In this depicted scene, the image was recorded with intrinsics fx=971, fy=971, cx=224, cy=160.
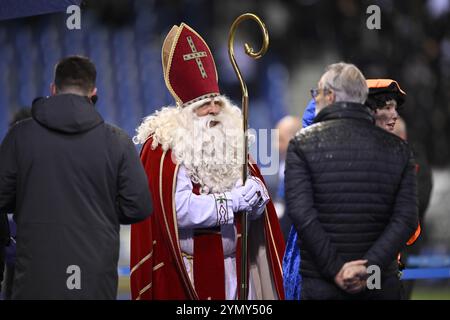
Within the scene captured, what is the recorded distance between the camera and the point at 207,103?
5.45 meters

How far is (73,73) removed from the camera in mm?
4523

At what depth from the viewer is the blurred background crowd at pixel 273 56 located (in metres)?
8.12

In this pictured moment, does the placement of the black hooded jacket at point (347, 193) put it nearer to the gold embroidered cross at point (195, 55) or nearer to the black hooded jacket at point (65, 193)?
the black hooded jacket at point (65, 193)

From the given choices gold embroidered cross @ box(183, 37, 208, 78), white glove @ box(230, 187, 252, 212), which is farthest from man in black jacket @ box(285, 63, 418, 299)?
gold embroidered cross @ box(183, 37, 208, 78)

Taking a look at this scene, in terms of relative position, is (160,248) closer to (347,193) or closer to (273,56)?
(347,193)

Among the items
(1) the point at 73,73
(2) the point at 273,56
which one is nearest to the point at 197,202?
(1) the point at 73,73

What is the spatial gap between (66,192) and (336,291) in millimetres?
1310

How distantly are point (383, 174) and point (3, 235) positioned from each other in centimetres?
199

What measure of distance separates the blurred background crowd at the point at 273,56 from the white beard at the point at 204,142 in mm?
2250

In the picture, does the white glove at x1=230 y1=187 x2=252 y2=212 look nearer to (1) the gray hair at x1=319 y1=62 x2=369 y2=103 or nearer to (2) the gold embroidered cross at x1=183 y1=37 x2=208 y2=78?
(2) the gold embroidered cross at x1=183 y1=37 x2=208 y2=78

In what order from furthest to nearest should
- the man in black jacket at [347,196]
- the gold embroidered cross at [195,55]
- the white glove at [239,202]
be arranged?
the gold embroidered cross at [195,55], the white glove at [239,202], the man in black jacket at [347,196]

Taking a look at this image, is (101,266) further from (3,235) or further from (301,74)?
(301,74)

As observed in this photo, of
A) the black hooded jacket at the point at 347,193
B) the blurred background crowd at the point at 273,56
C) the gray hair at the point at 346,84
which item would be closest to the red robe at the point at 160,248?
the black hooded jacket at the point at 347,193

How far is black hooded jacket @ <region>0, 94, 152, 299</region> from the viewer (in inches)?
175
